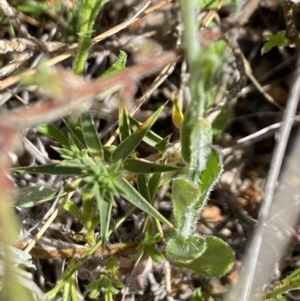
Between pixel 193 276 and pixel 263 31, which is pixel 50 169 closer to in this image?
pixel 193 276

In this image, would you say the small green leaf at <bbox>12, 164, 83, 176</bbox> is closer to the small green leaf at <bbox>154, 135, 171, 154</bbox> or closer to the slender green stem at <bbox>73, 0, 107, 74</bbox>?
the small green leaf at <bbox>154, 135, 171, 154</bbox>

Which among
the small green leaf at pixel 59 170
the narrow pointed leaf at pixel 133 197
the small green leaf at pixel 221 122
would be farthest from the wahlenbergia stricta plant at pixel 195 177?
the small green leaf at pixel 221 122

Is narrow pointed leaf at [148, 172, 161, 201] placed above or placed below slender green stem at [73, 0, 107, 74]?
below

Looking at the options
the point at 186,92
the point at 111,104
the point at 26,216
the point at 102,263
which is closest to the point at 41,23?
the point at 111,104

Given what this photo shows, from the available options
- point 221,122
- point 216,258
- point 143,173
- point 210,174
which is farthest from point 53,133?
point 221,122

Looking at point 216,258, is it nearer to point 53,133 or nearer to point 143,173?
point 143,173

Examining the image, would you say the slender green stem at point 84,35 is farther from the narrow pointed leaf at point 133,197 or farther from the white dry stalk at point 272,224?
the white dry stalk at point 272,224

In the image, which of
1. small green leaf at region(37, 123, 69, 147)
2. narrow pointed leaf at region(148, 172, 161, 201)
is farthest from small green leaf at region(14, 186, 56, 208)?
narrow pointed leaf at region(148, 172, 161, 201)
